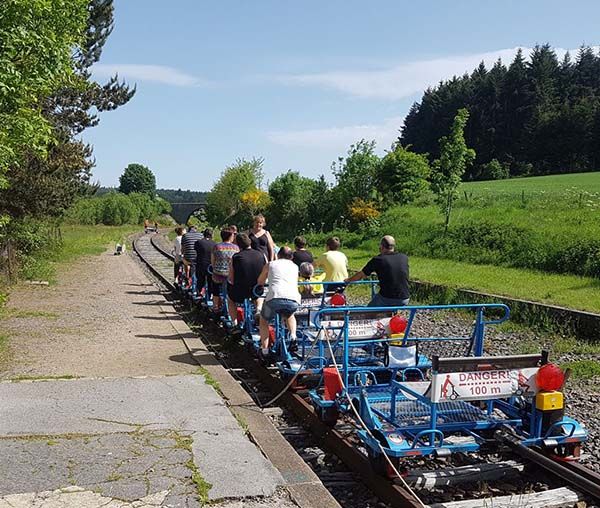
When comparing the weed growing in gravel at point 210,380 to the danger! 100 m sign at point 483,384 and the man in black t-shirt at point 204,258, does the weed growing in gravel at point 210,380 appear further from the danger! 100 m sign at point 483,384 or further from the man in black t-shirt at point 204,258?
the man in black t-shirt at point 204,258

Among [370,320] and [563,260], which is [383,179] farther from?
[370,320]

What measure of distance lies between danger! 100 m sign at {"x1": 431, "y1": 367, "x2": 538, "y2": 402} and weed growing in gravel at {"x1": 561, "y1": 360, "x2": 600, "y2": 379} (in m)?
4.06

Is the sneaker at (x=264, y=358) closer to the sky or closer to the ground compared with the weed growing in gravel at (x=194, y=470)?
closer to the sky

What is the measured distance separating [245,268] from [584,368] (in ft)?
17.1

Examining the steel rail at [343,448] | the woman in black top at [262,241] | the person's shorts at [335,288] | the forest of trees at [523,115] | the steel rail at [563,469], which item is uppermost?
the forest of trees at [523,115]

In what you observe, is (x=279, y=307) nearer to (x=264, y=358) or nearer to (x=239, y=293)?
(x=264, y=358)

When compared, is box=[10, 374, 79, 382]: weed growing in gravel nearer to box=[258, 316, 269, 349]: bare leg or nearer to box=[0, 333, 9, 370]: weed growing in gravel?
box=[0, 333, 9, 370]: weed growing in gravel

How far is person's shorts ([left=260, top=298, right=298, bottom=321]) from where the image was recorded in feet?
28.8

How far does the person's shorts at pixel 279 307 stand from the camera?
877 centimetres

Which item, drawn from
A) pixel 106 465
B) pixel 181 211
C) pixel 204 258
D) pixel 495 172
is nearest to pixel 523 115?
pixel 495 172

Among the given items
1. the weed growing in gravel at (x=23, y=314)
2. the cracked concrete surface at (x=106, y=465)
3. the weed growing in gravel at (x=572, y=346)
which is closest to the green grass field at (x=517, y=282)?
the weed growing in gravel at (x=572, y=346)

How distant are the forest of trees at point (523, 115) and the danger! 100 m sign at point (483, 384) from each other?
3354 inches

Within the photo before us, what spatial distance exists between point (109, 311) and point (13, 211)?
849cm

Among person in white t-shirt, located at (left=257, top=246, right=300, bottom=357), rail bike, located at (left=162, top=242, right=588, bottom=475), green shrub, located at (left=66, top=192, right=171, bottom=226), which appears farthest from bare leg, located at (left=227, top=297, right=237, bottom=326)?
green shrub, located at (left=66, top=192, right=171, bottom=226)
